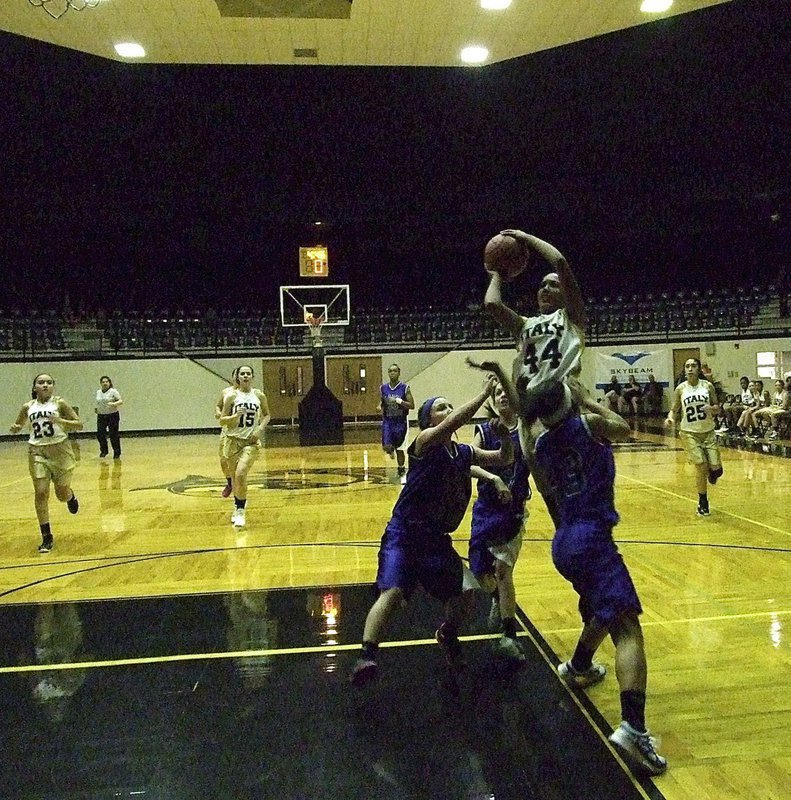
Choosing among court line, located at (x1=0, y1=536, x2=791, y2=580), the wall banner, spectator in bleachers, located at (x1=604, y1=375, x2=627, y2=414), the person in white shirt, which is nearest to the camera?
court line, located at (x1=0, y1=536, x2=791, y2=580)

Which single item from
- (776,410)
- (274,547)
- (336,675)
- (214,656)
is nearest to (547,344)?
(336,675)

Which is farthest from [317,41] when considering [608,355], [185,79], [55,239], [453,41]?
[55,239]

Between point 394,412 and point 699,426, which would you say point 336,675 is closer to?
point 699,426

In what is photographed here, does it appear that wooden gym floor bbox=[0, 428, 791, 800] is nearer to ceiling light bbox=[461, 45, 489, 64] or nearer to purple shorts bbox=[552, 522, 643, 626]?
purple shorts bbox=[552, 522, 643, 626]

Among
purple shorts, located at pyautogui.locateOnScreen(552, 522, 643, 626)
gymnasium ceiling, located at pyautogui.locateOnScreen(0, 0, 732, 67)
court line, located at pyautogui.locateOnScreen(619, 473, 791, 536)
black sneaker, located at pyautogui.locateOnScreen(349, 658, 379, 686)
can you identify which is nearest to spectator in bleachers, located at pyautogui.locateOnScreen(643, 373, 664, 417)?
court line, located at pyautogui.locateOnScreen(619, 473, 791, 536)

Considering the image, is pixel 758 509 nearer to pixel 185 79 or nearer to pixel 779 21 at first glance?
pixel 779 21

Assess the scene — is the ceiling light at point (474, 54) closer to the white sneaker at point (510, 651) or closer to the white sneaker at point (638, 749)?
the white sneaker at point (510, 651)

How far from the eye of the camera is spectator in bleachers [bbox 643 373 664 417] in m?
22.3

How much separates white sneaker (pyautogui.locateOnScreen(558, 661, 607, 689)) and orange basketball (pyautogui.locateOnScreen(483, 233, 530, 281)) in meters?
1.95

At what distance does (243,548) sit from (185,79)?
10.9m

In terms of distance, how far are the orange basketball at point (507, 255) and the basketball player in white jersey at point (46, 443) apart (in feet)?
17.1

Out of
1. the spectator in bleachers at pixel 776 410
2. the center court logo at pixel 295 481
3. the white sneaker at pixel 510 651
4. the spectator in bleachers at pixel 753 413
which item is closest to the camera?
the white sneaker at pixel 510 651

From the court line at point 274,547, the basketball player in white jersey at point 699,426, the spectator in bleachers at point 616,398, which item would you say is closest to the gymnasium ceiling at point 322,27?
the basketball player in white jersey at point 699,426

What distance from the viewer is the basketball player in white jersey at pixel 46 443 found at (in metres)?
7.32
